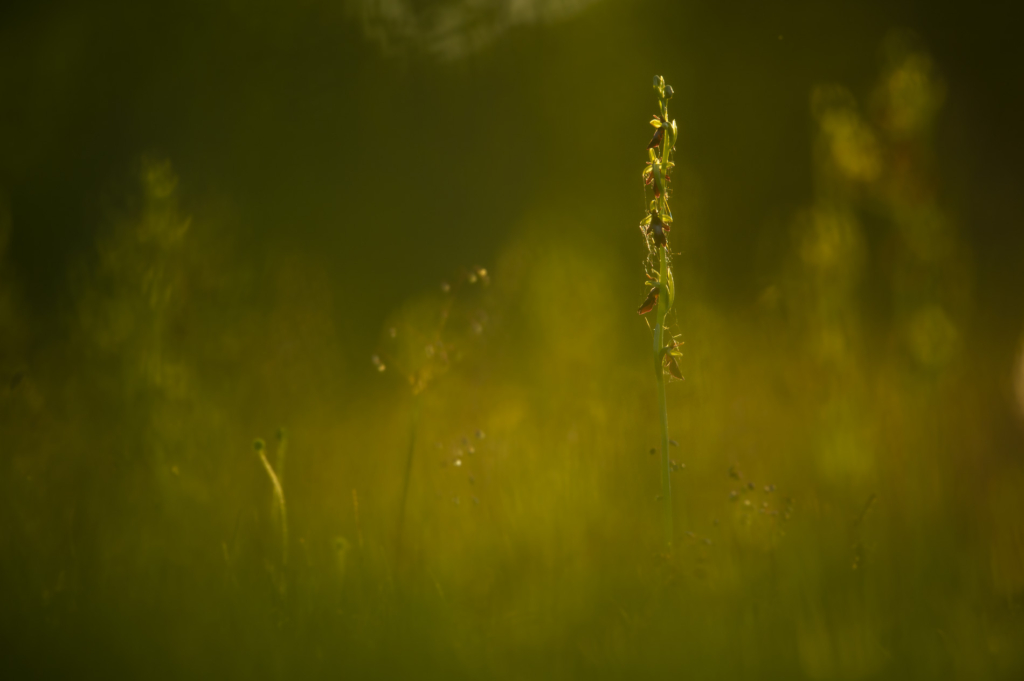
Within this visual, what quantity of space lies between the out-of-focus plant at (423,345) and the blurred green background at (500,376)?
26 mm

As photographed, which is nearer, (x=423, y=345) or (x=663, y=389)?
(x=663, y=389)

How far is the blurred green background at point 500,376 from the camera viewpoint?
0.92 m

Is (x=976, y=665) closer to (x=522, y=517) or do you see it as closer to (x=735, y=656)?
(x=735, y=656)

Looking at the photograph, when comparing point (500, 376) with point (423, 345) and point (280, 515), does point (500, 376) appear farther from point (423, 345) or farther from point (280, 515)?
point (280, 515)

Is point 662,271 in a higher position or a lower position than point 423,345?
higher

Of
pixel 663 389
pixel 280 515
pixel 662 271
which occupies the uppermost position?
pixel 662 271

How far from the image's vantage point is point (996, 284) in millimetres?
2164

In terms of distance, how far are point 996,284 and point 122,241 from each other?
98.8 inches

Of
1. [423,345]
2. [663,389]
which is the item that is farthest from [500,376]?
[663,389]

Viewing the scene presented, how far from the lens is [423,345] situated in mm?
1799

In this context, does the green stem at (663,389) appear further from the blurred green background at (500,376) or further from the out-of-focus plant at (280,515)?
the out-of-focus plant at (280,515)

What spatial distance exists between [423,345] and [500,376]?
0.24 metres

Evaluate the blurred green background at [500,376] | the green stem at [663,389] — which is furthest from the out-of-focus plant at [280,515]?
the green stem at [663,389]

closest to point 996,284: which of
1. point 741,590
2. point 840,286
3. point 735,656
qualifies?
point 840,286
